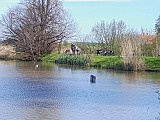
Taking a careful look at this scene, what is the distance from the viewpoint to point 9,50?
52.5 meters

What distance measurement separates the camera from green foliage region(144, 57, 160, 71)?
104 ft

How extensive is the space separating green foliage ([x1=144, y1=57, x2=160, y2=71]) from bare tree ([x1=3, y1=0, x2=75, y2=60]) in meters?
18.9

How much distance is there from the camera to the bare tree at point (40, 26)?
49406 millimetres

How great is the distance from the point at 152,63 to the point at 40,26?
21.0 meters

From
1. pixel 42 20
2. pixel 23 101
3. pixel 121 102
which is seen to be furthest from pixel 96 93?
pixel 42 20

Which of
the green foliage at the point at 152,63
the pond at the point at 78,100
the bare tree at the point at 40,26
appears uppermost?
the bare tree at the point at 40,26

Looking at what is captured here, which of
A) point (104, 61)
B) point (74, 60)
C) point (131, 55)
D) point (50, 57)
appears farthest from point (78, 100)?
point (50, 57)

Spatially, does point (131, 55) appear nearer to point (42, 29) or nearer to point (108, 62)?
point (108, 62)

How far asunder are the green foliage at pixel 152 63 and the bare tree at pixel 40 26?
62.0 feet

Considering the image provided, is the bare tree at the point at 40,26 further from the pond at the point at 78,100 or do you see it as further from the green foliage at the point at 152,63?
the pond at the point at 78,100

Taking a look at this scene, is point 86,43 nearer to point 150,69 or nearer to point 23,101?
point 150,69

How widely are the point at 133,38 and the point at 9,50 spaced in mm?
23996

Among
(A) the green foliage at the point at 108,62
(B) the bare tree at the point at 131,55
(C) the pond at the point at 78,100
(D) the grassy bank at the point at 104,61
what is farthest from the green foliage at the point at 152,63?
(C) the pond at the point at 78,100

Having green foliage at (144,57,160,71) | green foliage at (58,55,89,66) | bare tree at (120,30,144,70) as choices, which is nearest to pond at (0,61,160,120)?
bare tree at (120,30,144,70)
